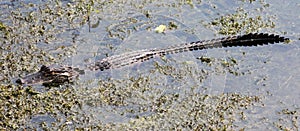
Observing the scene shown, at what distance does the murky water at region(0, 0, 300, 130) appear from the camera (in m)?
5.35

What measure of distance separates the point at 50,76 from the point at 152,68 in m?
1.28

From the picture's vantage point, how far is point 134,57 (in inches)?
239

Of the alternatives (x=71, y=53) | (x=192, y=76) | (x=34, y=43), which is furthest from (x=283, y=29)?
(x=34, y=43)

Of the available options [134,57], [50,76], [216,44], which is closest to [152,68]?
[134,57]

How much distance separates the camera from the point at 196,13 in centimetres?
690

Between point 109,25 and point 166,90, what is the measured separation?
1.45 metres

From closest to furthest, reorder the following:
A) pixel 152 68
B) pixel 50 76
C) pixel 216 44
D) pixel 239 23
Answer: pixel 50 76 < pixel 152 68 < pixel 216 44 < pixel 239 23

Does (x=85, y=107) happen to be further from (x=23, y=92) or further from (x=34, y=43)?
(x=34, y=43)

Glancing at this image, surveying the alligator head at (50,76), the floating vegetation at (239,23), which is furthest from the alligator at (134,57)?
the floating vegetation at (239,23)

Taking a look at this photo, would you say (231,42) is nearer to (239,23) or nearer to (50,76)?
(239,23)

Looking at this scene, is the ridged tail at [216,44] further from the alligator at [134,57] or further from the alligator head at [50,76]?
the alligator head at [50,76]

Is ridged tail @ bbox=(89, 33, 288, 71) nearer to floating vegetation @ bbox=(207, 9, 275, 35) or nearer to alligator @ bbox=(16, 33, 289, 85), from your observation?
alligator @ bbox=(16, 33, 289, 85)

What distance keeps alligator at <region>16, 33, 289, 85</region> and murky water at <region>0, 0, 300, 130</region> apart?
8 centimetres

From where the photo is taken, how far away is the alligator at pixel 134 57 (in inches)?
222
